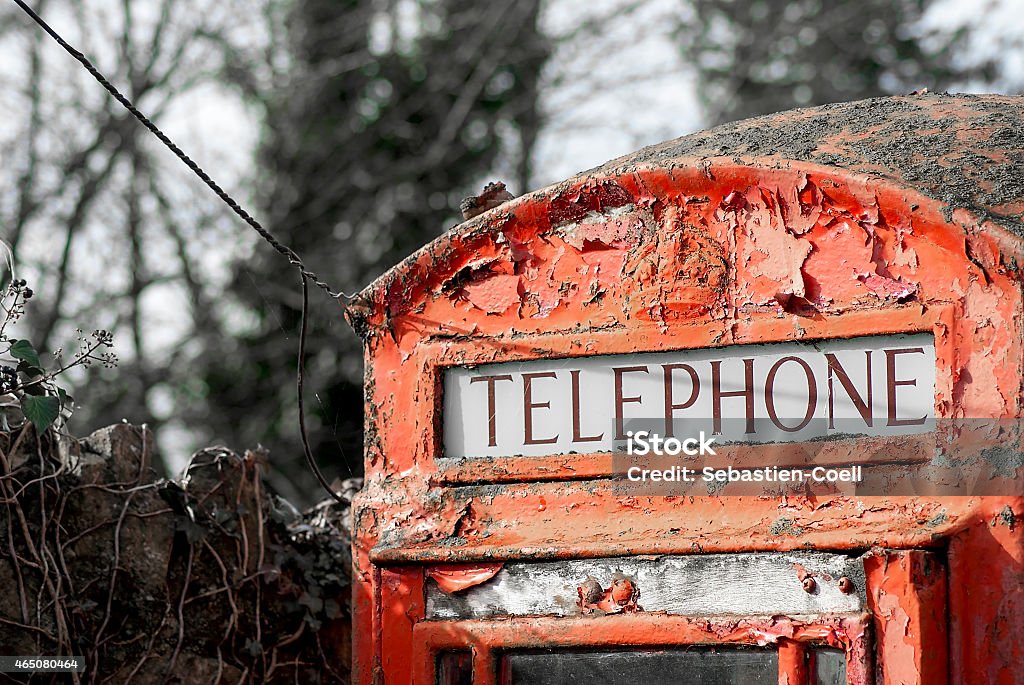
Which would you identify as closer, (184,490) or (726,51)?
(184,490)

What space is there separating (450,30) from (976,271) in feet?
32.8

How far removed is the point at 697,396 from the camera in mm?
3074

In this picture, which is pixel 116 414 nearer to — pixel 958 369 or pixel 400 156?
pixel 400 156

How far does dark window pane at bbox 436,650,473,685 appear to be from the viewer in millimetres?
3160

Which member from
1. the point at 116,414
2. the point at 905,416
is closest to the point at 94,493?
the point at 905,416

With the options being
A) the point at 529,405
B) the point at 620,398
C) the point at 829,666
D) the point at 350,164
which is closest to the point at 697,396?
the point at 620,398

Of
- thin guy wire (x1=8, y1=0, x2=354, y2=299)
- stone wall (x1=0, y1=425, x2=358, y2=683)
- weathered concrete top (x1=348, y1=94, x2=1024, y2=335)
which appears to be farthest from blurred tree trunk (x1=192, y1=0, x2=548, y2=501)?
weathered concrete top (x1=348, y1=94, x2=1024, y2=335)

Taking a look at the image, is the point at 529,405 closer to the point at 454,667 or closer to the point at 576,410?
the point at 576,410

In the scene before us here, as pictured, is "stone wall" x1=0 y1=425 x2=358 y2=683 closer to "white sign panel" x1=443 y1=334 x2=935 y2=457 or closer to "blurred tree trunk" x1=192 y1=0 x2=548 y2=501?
"white sign panel" x1=443 y1=334 x2=935 y2=457

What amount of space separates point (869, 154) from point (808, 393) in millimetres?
626

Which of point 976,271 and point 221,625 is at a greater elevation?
point 976,271

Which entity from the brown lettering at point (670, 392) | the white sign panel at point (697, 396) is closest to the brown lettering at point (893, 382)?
the white sign panel at point (697, 396)

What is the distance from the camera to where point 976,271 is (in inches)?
112

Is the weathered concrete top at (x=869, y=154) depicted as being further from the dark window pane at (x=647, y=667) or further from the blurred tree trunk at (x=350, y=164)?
the blurred tree trunk at (x=350, y=164)
